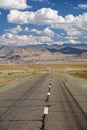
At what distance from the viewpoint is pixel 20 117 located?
14250 mm

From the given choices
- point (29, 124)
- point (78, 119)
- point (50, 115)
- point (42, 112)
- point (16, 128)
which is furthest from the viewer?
point (42, 112)

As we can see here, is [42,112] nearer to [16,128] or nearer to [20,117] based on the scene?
[20,117]

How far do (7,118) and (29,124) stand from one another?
1656 mm

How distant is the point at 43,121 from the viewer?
13.2 m

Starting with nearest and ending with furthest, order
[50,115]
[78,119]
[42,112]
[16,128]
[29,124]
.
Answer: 1. [16,128]
2. [29,124]
3. [78,119]
4. [50,115]
5. [42,112]

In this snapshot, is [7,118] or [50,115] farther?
[50,115]

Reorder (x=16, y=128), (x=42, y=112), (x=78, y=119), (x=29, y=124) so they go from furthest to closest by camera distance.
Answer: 1. (x=42, y=112)
2. (x=78, y=119)
3. (x=29, y=124)
4. (x=16, y=128)

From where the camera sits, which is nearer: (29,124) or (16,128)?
(16,128)

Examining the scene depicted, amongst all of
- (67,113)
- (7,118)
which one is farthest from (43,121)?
(67,113)

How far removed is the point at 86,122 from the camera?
43.0 feet

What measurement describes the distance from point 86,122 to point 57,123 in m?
1.16

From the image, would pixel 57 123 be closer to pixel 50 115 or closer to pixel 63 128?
pixel 63 128

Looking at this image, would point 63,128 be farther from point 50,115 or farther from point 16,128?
point 50,115

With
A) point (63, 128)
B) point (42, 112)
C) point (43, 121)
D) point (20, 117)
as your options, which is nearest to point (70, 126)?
point (63, 128)
